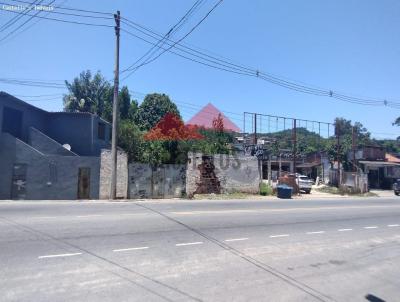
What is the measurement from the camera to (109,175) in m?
23.8

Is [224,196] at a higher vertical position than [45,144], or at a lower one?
lower

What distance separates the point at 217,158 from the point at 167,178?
468 centimetres

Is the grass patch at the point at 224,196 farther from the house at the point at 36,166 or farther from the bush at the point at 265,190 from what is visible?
the house at the point at 36,166

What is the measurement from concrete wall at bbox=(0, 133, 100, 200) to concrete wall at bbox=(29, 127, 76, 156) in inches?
110

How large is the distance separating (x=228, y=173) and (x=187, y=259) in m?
21.3

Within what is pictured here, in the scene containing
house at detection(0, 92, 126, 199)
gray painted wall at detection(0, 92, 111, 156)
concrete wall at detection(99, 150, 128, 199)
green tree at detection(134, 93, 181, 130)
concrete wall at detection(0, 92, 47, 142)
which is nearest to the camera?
house at detection(0, 92, 126, 199)

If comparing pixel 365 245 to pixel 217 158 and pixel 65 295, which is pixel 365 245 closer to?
pixel 65 295

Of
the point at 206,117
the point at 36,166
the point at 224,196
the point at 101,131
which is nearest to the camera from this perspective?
the point at 36,166

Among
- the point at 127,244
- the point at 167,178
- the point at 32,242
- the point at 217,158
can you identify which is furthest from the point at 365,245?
the point at 217,158

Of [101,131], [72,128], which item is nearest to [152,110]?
[101,131]

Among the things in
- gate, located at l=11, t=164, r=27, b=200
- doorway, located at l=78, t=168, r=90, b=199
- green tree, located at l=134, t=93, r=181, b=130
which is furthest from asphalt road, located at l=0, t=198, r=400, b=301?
green tree, located at l=134, t=93, r=181, b=130

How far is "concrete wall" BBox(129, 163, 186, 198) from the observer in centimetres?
2461

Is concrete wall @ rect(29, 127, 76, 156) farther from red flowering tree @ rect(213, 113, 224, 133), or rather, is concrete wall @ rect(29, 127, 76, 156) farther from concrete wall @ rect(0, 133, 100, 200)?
red flowering tree @ rect(213, 113, 224, 133)

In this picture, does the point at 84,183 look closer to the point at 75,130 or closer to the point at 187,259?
the point at 75,130
